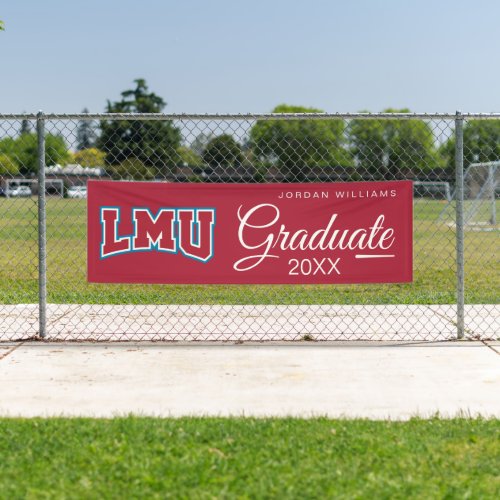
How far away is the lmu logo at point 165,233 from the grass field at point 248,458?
8.47ft

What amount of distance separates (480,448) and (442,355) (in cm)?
242

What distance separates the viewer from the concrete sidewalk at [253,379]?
5004mm

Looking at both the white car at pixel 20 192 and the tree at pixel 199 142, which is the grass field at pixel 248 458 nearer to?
the tree at pixel 199 142

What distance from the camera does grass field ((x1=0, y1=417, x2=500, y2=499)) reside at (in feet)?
11.9

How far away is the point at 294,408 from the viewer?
4977 millimetres

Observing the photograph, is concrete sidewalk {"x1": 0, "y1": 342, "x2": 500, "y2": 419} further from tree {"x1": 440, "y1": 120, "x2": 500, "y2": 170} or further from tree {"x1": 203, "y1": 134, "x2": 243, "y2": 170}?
tree {"x1": 440, "y1": 120, "x2": 500, "y2": 170}

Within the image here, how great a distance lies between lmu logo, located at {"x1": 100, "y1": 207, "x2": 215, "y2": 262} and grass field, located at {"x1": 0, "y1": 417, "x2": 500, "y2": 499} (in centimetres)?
258

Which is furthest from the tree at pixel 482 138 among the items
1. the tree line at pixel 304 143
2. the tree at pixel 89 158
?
the tree at pixel 89 158

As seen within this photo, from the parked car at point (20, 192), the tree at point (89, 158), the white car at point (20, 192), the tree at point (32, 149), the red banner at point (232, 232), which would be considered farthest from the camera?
the tree at point (89, 158)

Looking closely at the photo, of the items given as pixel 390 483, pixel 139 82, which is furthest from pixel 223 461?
pixel 139 82

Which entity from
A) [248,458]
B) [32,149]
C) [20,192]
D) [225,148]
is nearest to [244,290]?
[248,458]

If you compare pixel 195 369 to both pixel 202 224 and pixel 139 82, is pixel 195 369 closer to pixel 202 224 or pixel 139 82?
pixel 202 224

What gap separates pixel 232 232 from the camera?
7.04 m

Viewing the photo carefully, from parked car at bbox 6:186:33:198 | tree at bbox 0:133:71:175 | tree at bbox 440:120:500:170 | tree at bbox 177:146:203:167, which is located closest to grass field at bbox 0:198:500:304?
tree at bbox 0:133:71:175
